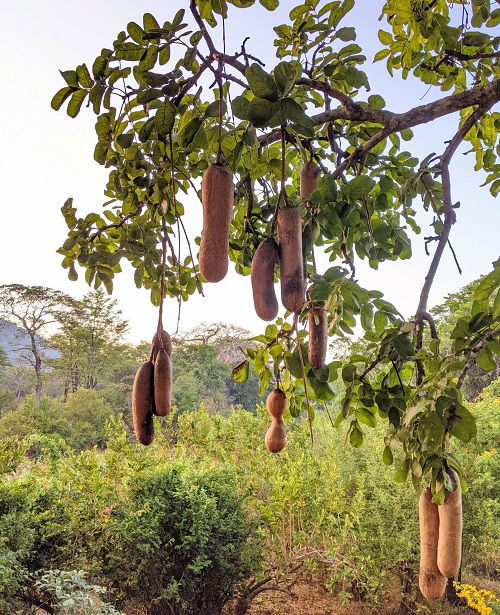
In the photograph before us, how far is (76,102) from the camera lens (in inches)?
27.6

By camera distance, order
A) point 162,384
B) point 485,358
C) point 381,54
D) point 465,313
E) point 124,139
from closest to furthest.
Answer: point 162,384 → point 124,139 → point 485,358 → point 381,54 → point 465,313

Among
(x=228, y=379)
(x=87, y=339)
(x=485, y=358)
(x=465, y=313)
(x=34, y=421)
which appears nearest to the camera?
(x=485, y=358)

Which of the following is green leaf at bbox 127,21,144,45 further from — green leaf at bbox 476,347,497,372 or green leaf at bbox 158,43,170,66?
green leaf at bbox 476,347,497,372

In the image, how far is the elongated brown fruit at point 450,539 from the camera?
2.20ft

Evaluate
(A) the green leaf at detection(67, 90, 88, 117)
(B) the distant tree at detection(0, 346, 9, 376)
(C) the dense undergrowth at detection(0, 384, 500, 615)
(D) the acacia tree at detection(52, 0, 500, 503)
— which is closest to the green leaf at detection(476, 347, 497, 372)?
(D) the acacia tree at detection(52, 0, 500, 503)

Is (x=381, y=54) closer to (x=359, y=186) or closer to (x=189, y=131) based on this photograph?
(x=359, y=186)

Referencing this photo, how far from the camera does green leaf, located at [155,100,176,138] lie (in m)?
0.58

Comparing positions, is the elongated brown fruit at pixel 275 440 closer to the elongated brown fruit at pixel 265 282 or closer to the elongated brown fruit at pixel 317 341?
the elongated brown fruit at pixel 317 341

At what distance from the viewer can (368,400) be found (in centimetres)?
106

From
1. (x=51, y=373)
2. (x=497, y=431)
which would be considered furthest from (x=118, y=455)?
(x=51, y=373)

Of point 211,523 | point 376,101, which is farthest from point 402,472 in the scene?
point 211,523

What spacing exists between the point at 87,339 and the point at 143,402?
1971 centimetres

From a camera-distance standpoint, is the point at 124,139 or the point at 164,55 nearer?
the point at 164,55

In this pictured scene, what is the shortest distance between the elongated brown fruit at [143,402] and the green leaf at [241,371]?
621mm
